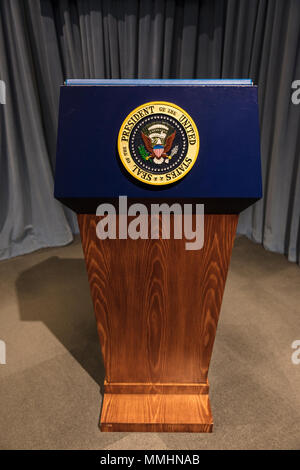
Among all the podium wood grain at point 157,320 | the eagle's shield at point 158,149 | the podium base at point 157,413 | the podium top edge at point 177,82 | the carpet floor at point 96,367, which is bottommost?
the carpet floor at point 96,367

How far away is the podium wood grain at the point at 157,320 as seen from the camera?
79 centimetres

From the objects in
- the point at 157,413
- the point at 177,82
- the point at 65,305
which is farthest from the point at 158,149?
the point at 65,305

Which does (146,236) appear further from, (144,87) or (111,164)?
(144,87)

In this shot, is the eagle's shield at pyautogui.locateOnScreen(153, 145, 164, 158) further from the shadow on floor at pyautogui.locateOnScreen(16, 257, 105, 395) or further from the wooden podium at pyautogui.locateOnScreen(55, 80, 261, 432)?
the shadow on floor at pyautogui.locateOnScreen(16, 257, 105, 395)

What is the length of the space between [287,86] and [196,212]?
169 centimetres

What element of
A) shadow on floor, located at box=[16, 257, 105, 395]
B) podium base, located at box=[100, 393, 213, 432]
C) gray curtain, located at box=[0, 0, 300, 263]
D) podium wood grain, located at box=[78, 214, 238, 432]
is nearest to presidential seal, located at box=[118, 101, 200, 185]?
podium wood grain, located at box=[78, 214, 238, 432]

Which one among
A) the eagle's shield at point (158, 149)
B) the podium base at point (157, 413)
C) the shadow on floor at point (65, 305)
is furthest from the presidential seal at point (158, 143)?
the shadow on floor at point (65, 305)

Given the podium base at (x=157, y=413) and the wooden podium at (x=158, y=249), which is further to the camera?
the podium base at (x=157, y=413)

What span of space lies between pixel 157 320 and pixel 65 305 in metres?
0.97

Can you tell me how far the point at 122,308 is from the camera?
88cm

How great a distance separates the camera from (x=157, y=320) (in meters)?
0.91

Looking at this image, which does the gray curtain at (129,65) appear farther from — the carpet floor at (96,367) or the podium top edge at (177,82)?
the podium top edge at (177,82)

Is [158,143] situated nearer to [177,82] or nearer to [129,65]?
[177,82]

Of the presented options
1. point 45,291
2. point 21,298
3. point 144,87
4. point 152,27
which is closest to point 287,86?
point 152,27
